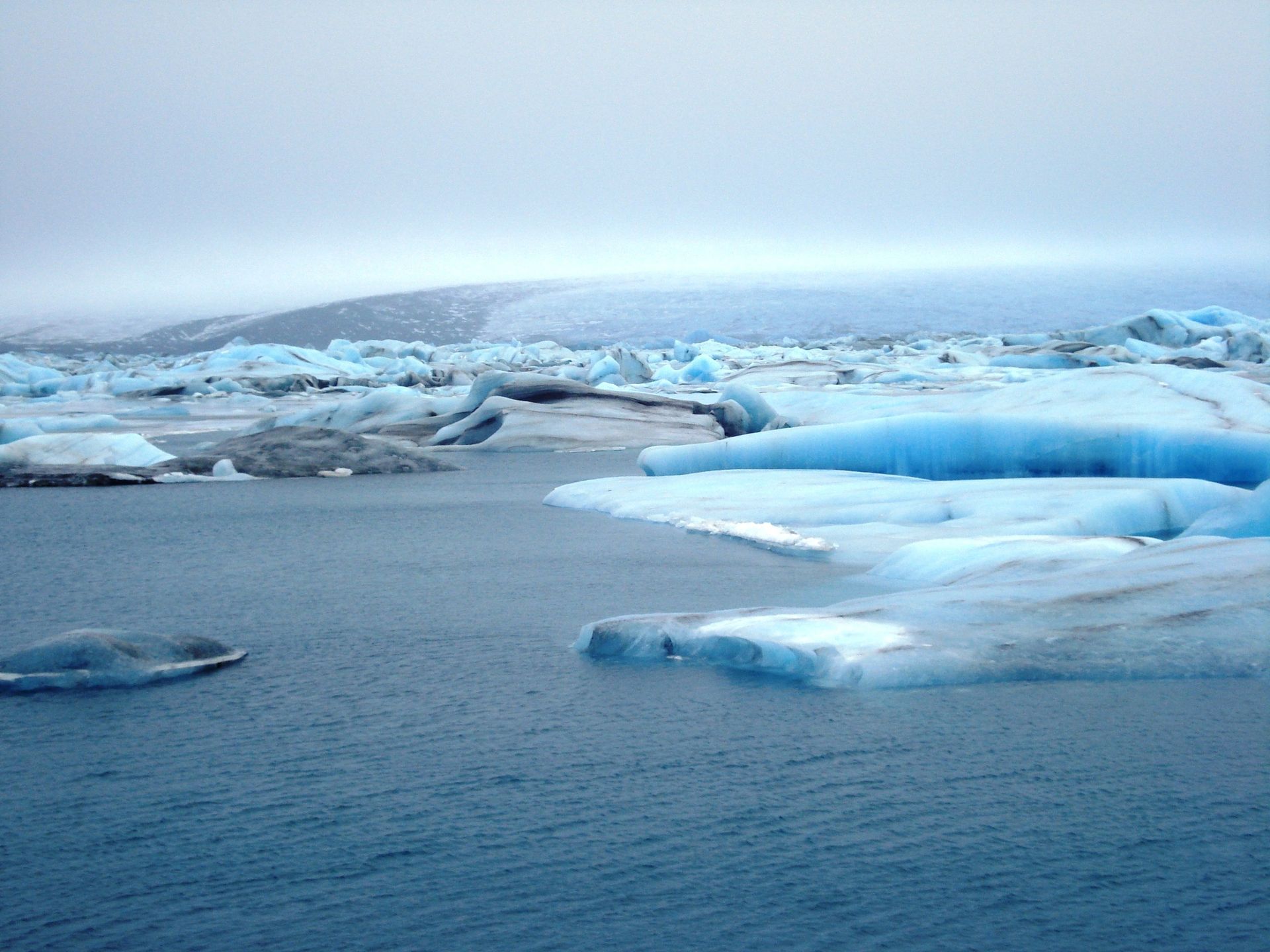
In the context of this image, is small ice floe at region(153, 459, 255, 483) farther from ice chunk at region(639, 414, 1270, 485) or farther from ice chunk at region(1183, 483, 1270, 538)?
ice chunk at region(1183, 483, 1270, 538)

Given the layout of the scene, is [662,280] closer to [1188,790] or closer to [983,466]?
[983,466]

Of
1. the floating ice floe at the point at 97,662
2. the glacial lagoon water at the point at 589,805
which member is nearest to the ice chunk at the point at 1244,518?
the glacial lagoon water at the point at 589,805

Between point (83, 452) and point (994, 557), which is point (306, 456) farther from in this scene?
point (994, 557)

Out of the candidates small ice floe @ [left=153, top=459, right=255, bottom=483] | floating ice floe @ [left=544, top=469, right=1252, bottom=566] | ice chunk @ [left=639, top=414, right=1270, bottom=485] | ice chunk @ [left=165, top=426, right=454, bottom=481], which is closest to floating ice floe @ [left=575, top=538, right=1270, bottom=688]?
floating ice floe @ [left=544, top=469, right=1252, bottom=566]

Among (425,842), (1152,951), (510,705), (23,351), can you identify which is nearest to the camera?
(1152,951)

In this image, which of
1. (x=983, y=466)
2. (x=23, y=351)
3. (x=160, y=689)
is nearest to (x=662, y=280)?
(x=23, y=351)

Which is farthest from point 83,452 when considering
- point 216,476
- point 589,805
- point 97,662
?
point 589,805
